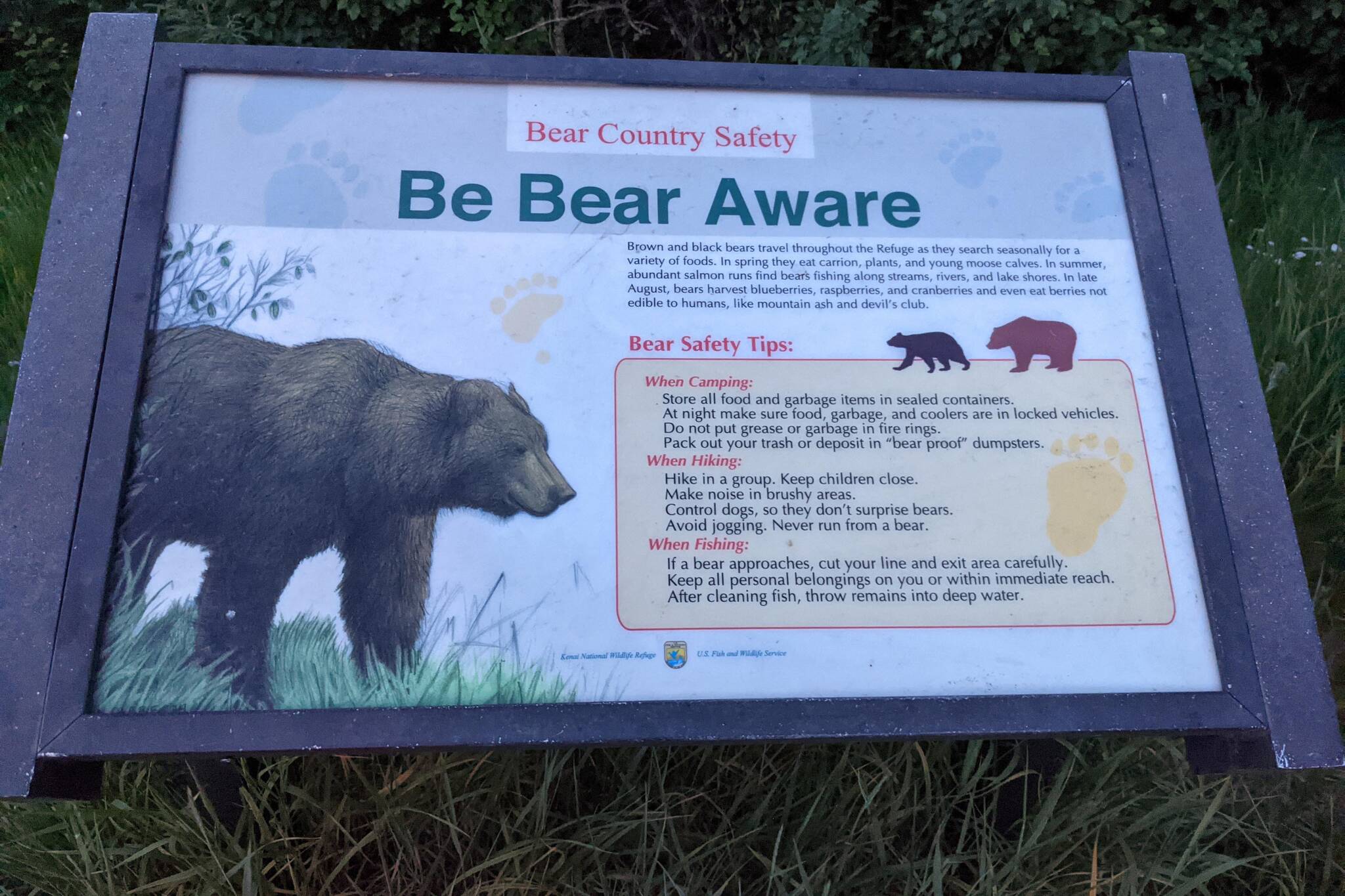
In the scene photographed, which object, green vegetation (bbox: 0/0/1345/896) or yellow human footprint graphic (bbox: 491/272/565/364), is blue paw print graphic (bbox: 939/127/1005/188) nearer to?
yellow human footprint graphic (bbox: 491/272/565/364)

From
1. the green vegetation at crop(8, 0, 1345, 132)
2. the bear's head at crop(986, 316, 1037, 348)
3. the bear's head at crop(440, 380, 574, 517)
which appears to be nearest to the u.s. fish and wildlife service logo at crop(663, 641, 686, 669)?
the bear's head at crop(440, 380, 574, 517)

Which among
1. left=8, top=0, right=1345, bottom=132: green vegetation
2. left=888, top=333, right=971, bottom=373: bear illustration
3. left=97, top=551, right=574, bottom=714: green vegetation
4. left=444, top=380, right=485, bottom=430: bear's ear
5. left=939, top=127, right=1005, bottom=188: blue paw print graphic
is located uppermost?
left=8, top=0, right=1345, bottom=132: green vegetation

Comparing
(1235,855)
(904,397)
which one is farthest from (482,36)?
(1235,855)

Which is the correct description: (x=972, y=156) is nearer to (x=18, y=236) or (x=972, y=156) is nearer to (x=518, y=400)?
(x=518, y=400)

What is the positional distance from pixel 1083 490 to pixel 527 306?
106cm

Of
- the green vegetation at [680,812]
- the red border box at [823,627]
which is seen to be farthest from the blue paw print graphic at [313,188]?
the red border box at [823,627]

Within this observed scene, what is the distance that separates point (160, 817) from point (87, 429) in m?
0.84

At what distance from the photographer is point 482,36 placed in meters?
3.27

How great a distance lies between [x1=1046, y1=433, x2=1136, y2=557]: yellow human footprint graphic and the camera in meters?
1.56

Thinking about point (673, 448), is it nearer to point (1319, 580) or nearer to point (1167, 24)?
point (1319, 580)

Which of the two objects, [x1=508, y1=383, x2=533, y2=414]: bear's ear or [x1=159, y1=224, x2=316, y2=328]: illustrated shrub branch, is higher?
[x1=159, y1=224, x2=316, y2=328]: illustrated shrub branch

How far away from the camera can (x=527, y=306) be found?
1.64 m

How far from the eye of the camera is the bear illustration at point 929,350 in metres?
1.65

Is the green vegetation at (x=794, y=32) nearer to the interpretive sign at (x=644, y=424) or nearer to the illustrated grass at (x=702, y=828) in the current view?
the interpretive sign at (x=644, y=424)
